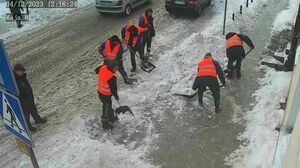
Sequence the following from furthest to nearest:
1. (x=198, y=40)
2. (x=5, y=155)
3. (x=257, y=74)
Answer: (x=198, y=40), (x=257, y=74), (x=5, y=155)

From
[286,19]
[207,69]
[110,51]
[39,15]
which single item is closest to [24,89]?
[110,51]

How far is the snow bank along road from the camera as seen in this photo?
825cm

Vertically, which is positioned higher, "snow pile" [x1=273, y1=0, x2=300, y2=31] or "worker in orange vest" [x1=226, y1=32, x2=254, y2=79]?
"worker in orange vest" [x1=226, y1=32, x2=254, y2=79]

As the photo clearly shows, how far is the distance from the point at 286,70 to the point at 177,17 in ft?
22.7

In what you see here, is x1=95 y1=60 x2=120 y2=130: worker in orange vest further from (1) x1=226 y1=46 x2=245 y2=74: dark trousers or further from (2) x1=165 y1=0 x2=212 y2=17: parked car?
(2) x1=165 y1=0 x2=212 y2=17: parked car

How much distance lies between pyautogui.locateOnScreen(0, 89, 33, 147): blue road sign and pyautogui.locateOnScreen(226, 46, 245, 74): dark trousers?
24.3ft

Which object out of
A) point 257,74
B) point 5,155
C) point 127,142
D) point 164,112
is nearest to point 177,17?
point 257,74

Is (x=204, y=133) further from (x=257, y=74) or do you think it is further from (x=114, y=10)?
(x=114, y=10)

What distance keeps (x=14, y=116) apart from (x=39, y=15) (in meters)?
15.0

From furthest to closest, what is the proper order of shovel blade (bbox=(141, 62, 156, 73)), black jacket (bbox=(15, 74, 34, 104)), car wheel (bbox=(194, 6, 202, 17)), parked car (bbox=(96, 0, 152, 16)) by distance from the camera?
parked car (bbox=(96, 0, 152, 16)), car wheel (bbox=(194, 6, 202, 17)), shovel blade (bbox=(141, 62, 156, 73)), black jacket (bbox=(15, 74, 34, 104))

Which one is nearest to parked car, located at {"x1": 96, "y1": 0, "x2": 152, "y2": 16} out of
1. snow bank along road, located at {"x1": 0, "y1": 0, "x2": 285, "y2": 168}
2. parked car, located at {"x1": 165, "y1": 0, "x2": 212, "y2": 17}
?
snow bank along road, located at {"x1": 0, "y1": 0, "x2": 285, "y2": 168}

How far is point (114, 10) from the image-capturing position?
17.2 metres

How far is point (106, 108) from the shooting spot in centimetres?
884

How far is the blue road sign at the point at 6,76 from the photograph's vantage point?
4.03m
